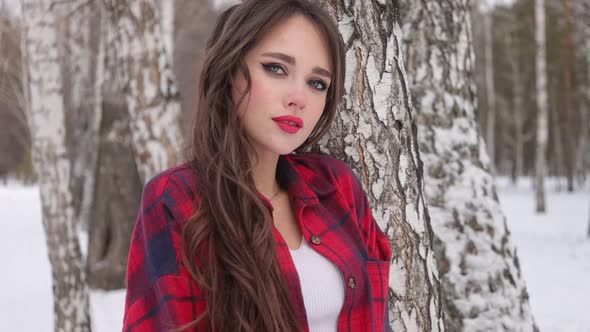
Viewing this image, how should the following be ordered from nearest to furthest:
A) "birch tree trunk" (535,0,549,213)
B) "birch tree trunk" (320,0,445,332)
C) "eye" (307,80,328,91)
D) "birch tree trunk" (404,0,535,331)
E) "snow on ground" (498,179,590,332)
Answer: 1. "eye" (307,80,328,91)
2. "birch tree trunk" (320,0,445,332)
3. "birch tree trunk" (404,0,535,331)
4. "snow on ground" (498,179,590,332)
5. "birch tree trunk" (535,0,549,213)

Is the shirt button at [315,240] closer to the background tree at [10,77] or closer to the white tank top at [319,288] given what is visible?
the white tank top at [319,288]

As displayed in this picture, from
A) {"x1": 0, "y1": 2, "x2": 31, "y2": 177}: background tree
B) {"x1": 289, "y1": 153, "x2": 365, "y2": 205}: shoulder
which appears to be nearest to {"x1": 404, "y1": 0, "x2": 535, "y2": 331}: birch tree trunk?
{"x1": 289, "y1": 153, "x2": 365, "y2": 205}: shoulder

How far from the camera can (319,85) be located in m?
1.70

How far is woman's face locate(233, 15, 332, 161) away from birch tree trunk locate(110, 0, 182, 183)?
2212 mm

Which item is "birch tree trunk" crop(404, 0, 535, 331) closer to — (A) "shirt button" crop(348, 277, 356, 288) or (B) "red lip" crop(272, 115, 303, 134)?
(A) "shirt button" crop(348, 277, 356, 288)

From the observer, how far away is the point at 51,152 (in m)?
4.34

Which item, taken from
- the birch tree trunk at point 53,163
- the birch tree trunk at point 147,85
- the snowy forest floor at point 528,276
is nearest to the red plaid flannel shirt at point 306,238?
the birch tree trunk at point 147,85

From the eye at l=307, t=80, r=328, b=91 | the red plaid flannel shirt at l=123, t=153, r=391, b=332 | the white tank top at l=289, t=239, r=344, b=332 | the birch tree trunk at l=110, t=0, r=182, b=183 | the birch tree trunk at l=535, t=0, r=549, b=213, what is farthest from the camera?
the birch tree trunk at l=535, t=0, r=549, b=213

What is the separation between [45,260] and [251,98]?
1033cm

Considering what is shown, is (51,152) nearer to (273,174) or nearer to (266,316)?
(273,174)

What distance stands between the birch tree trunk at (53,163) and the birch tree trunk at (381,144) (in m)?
2.96

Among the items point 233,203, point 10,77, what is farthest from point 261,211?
point 10,77

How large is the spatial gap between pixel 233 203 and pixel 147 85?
7.85 feet

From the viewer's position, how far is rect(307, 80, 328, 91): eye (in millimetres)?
1681
